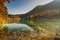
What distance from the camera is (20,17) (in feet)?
6.93

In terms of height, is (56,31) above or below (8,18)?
below

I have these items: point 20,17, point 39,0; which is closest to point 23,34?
point 20,17

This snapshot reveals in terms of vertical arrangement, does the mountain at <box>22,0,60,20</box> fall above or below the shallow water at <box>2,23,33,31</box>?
above

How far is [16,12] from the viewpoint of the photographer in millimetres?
2141

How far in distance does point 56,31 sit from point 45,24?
19cm

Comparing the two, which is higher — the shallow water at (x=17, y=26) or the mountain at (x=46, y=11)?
the mountain at (x=46, y=11)

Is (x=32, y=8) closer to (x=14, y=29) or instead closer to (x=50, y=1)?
(x=50, y=1)

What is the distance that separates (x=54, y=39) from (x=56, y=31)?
0.12 metres

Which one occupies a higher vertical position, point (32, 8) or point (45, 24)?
point (32, 8)

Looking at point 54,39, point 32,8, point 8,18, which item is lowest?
point 54,39

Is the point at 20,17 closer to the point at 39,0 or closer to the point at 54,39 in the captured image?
the point at 39,0

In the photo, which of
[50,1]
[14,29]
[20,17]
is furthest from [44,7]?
[14,29]

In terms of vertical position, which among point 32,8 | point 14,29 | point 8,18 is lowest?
point 14,29

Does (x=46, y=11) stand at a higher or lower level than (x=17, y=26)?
higher
